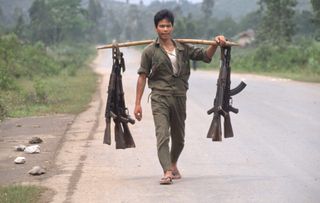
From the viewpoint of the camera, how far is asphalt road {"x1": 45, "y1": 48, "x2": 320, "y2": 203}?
21.5 feet

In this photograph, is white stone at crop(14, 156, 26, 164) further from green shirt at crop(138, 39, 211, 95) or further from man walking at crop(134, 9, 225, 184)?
green shirt at crop(138, 39, 211, 95)

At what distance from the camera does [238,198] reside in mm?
6293

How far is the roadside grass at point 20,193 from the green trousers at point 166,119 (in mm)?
1311

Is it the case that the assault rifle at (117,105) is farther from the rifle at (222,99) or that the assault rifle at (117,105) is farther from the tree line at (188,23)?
the tree line at (188,23)

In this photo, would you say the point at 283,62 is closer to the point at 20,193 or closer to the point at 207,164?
the point at 207,164

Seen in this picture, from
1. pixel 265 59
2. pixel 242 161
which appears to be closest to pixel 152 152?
pixel 242 161

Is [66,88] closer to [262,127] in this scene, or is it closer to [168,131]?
[262,127]

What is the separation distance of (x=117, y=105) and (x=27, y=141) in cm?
377

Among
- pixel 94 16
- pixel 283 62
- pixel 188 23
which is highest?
pixel 283 62

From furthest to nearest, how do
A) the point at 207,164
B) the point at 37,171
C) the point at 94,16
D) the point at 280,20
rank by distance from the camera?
1. the point at 94,16
2. the point at 280,20
3. the point at 207,164
4. the point at 37,171

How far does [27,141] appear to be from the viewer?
10.7 m

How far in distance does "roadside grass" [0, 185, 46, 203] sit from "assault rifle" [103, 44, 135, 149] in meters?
0.98

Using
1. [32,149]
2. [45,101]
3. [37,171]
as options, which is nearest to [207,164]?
[37,171]

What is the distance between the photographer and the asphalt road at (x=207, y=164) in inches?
258
